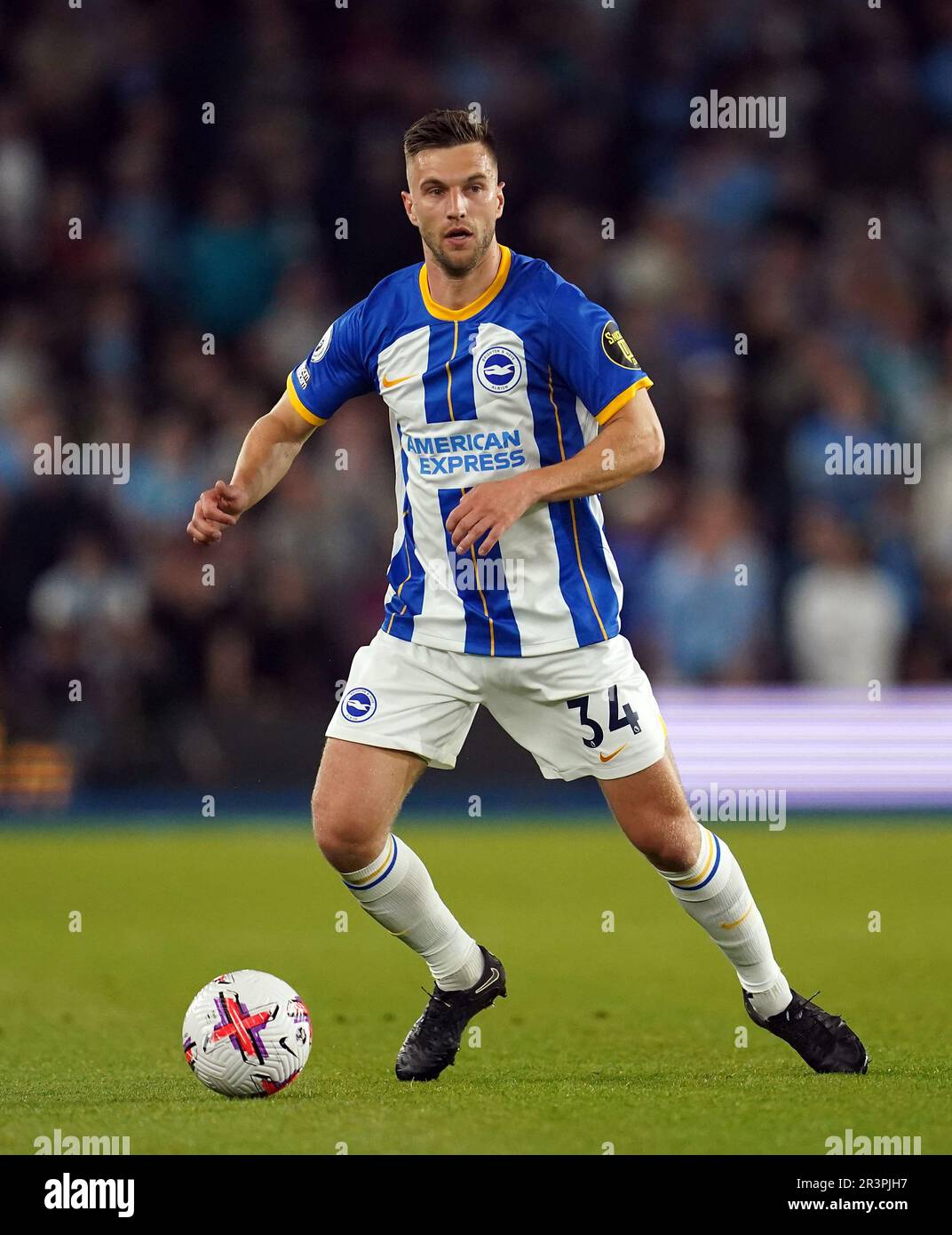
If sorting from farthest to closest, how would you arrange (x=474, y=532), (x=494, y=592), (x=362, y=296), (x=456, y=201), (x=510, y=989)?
(x=362, y=296), (x=510, y=989), (x=494, y=592), (x=456, y=201), (x=474, y=532)

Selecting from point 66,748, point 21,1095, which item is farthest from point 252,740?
point 21,1095

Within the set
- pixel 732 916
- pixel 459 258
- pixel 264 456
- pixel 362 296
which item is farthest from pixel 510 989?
pixel 362 296

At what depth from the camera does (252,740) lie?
13055 millimetres

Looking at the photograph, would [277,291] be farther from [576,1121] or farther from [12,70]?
[576,1121]

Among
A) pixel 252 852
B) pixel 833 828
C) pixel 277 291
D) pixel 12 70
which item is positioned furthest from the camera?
pixel 12 70

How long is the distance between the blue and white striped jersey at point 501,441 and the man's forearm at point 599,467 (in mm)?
91

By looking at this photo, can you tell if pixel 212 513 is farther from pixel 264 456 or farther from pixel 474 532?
pixel 474 532

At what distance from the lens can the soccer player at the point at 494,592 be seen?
5.49 meters

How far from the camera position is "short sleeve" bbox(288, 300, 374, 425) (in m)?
5.85

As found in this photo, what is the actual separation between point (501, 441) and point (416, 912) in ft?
4.49

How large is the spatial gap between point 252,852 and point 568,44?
27.5 ft

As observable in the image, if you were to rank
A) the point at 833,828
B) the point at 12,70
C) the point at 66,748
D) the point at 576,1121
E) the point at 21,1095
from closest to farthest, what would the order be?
the point at 576,1121
the point at 21,1095
the point at 833,828
the point at 66,748
the point at 12,70

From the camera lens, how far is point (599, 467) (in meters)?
5.36

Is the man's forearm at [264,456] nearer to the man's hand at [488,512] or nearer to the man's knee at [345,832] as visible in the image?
the man's hand at [488,512]
